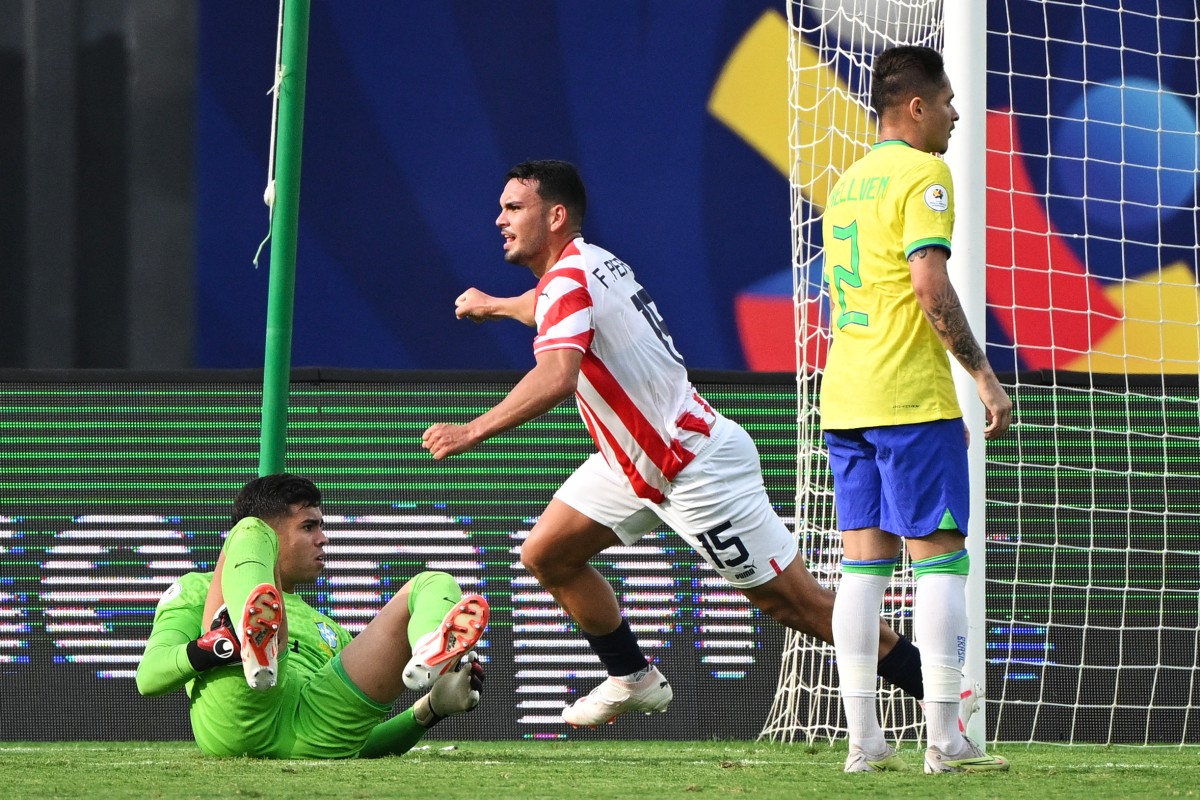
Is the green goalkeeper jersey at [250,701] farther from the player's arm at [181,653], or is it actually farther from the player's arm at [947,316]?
the player's arm at [947,316]

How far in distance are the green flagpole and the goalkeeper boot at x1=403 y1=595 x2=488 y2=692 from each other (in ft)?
3.61

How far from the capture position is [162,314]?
725 centimetres

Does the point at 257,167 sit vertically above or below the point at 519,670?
above

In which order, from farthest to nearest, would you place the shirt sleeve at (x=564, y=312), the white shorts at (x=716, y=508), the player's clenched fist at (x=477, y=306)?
1. the player's clenched fist at (x=477, y=306)
2. the white shorts at (x=716, y=508)
3. the shirt sleeve at (x=564, y=312)

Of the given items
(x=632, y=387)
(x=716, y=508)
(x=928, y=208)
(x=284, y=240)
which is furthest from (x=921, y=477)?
(x=284, y=240)

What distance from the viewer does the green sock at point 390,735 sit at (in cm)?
383

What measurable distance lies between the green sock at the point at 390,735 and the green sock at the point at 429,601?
1.36 feet

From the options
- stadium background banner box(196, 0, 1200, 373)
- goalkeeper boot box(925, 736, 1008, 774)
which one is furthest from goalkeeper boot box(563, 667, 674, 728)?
stadium background banner box(196, 0, 1200, 373)

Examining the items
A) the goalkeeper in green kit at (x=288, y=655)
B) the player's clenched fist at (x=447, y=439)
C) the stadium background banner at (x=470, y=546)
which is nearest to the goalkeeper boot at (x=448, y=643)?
the goalkeeper in green kit at (x=288, y=655)

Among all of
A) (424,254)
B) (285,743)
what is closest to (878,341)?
(285,743)

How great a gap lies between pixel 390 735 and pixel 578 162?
4078mm

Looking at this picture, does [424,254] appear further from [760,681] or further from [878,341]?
[878,341]

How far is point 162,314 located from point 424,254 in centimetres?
120

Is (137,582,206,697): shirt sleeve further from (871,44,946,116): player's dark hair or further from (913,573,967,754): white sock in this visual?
(871,44,946,116): player's dark hair
